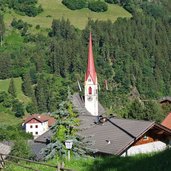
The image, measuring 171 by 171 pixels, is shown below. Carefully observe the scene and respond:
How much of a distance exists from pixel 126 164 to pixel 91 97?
47.1 m

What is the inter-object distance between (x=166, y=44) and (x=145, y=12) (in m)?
32.4

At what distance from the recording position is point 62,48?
11575 centimetres

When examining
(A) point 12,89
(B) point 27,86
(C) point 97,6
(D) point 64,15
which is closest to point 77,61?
(B) point 27,86

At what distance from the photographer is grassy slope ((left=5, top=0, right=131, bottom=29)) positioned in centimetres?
13762

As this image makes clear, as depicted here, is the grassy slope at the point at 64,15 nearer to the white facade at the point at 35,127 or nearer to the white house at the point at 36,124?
the white house at the point at 36,124

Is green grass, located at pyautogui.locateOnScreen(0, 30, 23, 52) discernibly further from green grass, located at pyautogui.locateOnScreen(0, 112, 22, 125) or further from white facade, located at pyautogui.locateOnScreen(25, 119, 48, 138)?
white facade, located at pyautogui.locateOnScreen(25, 119, 48, 138)

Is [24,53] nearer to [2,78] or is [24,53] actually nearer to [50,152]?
[2,78]

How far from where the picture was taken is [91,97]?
5744 centimetres

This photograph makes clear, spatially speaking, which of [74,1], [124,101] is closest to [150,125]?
[124,101]

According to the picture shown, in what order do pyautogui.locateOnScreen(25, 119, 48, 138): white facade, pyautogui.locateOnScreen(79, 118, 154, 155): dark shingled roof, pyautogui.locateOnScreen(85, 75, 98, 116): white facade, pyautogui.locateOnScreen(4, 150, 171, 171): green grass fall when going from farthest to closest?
1. pyautogui.locateOnScreen(25, 119, 48, 138): white facade
2. pyautogui.locateOnScreen(85, 75, 98, 116): white facade
3. pyautogui.locateOnScreen(79, 118, 154, 155): dark shingled roof
4. pyautogui.locateOnScreen(4, 150, 171, 171): green grass

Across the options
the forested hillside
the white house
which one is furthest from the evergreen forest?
the white house

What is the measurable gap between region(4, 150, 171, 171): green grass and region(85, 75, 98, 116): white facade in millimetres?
44170

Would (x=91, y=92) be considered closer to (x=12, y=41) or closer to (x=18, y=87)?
(x=18, y=87)

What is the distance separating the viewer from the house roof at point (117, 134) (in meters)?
20.0
